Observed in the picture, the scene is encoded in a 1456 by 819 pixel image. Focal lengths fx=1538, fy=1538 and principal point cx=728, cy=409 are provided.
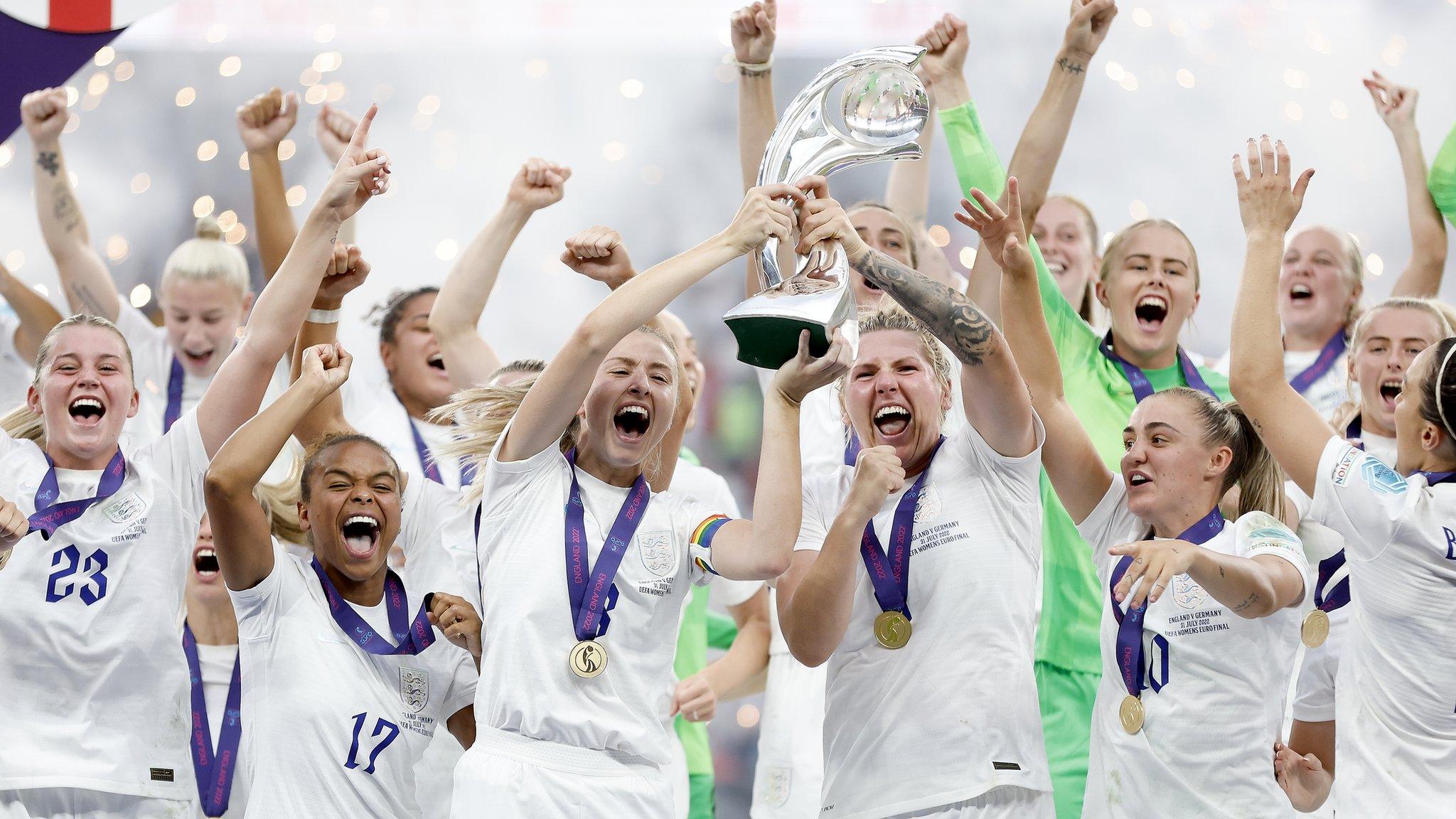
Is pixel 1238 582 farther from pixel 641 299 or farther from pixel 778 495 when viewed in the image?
pixel 641 299

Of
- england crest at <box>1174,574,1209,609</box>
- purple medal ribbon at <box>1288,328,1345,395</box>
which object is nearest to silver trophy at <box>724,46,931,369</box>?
england crest at <box>1174,574,1209,609</box>

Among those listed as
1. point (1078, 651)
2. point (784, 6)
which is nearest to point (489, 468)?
point (1078, 651)

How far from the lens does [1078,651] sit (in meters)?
4.11

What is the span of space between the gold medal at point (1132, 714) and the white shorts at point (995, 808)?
32cm

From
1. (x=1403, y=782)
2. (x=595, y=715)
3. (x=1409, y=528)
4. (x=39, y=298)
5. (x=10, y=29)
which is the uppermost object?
(x=10, y=29)

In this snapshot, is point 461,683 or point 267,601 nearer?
point 267,601

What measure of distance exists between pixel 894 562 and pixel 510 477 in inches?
33.5

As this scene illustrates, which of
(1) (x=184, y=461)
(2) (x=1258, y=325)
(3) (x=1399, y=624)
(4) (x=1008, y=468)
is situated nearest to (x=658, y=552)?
(4) (x=1008, y=468)

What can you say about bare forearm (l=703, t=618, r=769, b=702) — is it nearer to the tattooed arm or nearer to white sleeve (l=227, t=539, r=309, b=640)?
white sleeve (l=227, t=539, r=309, b=640)

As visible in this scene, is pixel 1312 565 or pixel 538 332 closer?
pixel 1312 565

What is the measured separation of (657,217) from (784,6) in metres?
1.15

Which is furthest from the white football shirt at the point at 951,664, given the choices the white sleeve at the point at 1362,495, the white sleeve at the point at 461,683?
A: the white sleeve at the point at 461,683

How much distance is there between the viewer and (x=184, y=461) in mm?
3799

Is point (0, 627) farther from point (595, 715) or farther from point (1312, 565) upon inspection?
point (1312, 565)
